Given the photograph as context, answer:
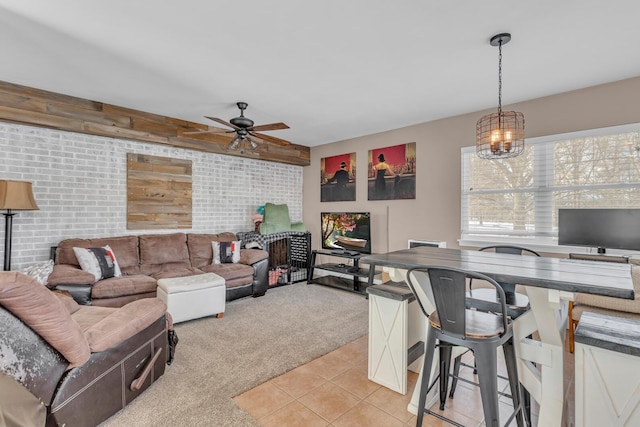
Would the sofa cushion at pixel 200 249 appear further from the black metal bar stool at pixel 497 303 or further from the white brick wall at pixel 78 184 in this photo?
the black metal bar stool at pixel 497 303

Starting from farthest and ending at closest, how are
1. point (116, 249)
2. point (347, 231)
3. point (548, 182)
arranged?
1. point (347, 231)
2. point (116, 249)
3. point (548, 182)

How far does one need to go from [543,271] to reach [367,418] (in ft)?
4.37

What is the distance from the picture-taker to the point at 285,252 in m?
5.65

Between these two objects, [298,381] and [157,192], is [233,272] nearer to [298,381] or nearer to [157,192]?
[157,192]

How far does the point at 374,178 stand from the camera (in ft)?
17.6

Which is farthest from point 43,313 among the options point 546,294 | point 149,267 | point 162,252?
point 162,252

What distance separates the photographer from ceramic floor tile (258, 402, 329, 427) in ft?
6.22

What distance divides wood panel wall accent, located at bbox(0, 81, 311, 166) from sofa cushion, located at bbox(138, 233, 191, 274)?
1.39m

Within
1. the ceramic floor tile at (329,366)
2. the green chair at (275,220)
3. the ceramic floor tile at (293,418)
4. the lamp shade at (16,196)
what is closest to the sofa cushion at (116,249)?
the lamp shade at (16,196)

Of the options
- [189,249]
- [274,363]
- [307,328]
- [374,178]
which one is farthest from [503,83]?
[189,249]

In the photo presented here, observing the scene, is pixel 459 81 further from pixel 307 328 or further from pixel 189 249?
pixel 189 249

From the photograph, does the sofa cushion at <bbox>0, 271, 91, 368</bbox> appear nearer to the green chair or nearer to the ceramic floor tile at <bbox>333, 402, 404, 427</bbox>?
the ceramic floor tile at <bbox>333, 402, 404, 427</bbox>

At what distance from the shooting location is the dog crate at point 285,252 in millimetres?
5357

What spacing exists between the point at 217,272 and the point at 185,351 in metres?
1.47
